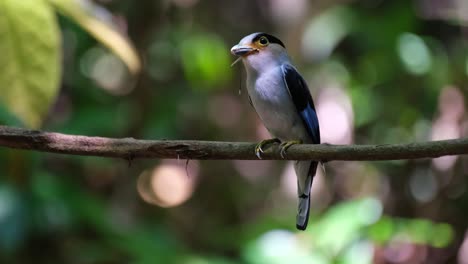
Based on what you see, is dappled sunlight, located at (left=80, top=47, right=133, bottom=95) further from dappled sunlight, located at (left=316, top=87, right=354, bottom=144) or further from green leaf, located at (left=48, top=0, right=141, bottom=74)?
green leaf, located at (left=48, top=0, right=141, bottom=74)

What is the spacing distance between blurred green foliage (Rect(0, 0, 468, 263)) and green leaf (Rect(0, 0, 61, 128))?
230cm

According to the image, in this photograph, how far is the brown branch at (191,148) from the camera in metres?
1.71

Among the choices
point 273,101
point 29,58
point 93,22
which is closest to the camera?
point 29,58

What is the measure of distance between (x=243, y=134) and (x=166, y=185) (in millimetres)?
854

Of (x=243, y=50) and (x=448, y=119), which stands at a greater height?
(x=448, y=119)

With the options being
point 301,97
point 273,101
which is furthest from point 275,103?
point 301,97

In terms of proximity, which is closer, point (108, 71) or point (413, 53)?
point (413, 53)

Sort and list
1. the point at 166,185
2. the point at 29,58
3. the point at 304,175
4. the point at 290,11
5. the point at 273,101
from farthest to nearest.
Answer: the point at 166,185
the point at 290,11
the point at 304,175
the point at 273,101
the point at 29,58

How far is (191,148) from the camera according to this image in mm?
1903

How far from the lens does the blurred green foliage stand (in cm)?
378

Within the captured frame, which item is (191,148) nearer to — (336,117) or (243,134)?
(336,117)

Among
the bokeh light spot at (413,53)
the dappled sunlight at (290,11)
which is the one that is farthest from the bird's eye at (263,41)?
the bokeh light spot at (413,53)

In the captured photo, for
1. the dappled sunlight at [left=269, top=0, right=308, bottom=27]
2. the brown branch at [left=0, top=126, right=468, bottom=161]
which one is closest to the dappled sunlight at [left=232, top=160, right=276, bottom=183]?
the dappled sunlight at [left=269, top=0, right=308, bottom=27]

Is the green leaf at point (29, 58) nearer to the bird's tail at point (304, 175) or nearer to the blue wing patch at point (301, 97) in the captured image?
the blue wing patch at point (301, 97)
